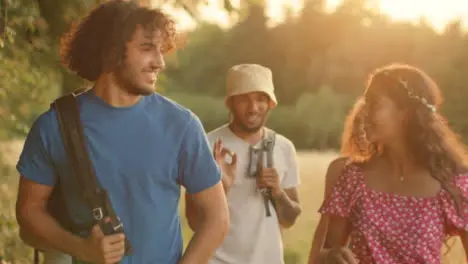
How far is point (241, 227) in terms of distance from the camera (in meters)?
5.00

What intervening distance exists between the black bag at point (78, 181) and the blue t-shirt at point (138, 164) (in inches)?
1.4

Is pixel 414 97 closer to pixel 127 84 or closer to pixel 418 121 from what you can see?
pixel 418 121

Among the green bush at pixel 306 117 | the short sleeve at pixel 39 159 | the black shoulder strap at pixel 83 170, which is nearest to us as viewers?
the black shoulder strap at pixel 83 170

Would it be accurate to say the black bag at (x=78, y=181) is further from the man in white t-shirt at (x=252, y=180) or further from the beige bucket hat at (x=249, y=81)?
the beige bucket hat at (x=249, y=81)

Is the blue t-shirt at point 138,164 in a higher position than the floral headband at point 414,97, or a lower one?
lower

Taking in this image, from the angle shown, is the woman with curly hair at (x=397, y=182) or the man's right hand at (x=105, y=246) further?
the woman with curly hair at (x=397, y=182)

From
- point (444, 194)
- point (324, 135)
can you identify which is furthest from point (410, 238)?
point (324, 135)

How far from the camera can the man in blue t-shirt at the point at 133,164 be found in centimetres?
316

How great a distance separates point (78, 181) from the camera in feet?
10.3

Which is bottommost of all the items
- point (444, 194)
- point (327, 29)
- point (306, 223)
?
point (306, 223)

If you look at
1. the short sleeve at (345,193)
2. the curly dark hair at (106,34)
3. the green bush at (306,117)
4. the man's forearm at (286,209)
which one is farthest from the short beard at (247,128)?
the green bush at (306,117)

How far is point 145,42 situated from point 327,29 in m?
31.5

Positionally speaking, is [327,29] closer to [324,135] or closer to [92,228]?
[324,135]

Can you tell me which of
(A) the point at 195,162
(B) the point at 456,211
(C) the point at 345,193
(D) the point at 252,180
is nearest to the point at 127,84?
(A) the point at 195,162
